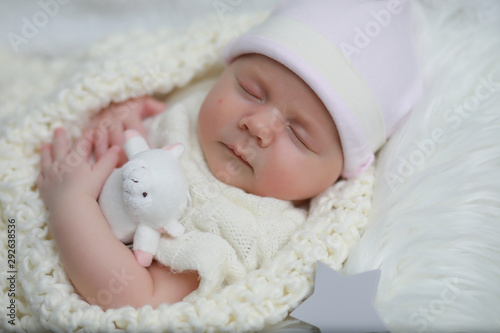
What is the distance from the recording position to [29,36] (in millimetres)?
1786

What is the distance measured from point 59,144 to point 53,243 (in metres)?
0.30

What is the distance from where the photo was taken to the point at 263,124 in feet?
3.89

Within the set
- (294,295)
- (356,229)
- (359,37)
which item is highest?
(359,37)

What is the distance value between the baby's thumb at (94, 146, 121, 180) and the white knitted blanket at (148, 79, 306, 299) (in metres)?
0.14

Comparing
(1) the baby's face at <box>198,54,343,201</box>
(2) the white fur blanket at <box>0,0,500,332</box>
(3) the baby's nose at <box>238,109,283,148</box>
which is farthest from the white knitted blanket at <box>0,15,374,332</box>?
(3) the baby's nose at <box>238,109,283,148</box>

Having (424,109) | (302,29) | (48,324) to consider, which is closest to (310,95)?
(302,29)

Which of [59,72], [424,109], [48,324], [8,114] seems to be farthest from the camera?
[59,72]

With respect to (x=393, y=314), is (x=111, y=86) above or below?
above

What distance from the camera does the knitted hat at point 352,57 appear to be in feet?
3.94

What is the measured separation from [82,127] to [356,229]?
2.74ft

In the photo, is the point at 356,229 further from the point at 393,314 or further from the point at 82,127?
the point at 82,127

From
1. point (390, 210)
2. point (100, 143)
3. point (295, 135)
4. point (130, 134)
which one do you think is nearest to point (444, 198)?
point (390, 210)

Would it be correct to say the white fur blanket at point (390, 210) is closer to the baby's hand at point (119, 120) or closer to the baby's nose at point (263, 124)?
the baby's hand at point (119, 120)

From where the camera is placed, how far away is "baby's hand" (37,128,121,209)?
118cm
